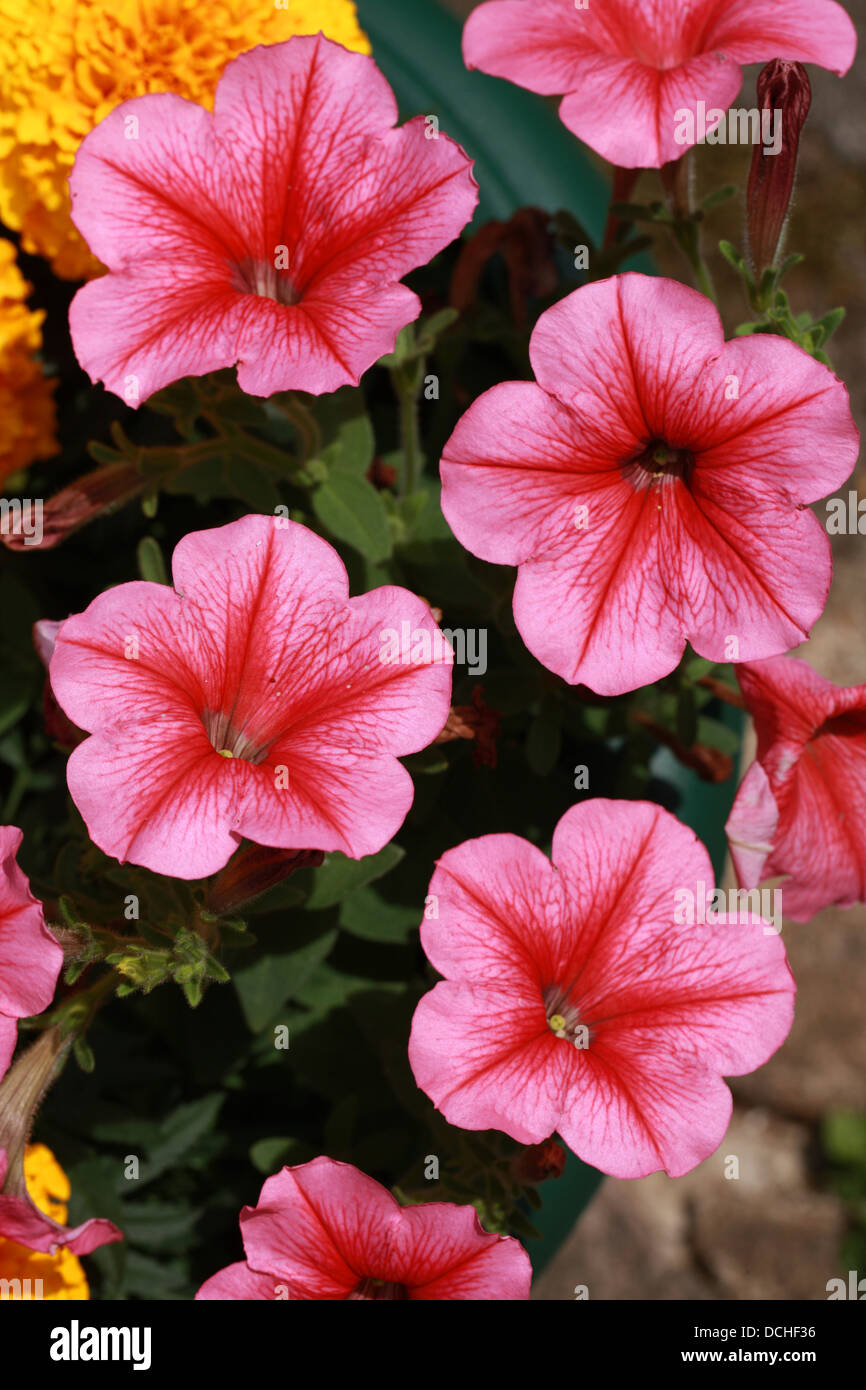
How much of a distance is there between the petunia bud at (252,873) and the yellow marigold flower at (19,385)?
0.60 m

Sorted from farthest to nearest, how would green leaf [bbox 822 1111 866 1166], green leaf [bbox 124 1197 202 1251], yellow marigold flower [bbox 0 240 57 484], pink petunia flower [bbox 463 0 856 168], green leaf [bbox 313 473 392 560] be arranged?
1. green leaf [bbox 822 1111 866 1166]
2. green leaf [bbox 124 1197 202 1251]
3. yellow marigold flower [bbox 0 240 57 484]
4. green leaf [bbox 313 473 392 560]
5. pink petunia flower [bbox 463 0 856 168]

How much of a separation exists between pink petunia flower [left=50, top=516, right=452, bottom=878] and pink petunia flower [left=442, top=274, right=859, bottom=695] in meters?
0.10

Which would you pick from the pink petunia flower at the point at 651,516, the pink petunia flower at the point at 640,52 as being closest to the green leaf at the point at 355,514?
the pink petunia flower at the point at 651,516

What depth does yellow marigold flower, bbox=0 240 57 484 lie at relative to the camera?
121 centimetres

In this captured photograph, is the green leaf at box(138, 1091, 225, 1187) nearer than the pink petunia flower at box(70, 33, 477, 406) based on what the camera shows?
No

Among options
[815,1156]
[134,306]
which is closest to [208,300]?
[134,306]

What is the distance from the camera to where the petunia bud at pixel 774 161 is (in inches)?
36.8

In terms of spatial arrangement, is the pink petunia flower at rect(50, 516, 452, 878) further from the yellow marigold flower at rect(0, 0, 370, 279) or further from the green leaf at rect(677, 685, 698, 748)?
the yellow marigold flower at rect(0, 0, 370, 279)

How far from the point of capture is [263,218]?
0.97 metres

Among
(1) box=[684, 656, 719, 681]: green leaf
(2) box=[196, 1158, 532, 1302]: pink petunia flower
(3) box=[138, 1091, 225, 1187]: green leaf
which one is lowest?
(3) box=[138, 1091, 225, 1187]: green leaf

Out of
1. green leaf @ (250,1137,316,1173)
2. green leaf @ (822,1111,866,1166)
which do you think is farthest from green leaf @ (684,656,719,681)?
green leaf @ (822,1111,866,1166)

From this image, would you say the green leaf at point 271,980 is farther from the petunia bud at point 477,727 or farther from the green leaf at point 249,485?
the green leaf at point 249,485

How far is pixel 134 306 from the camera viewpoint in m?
0.90

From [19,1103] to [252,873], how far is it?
0.24m
